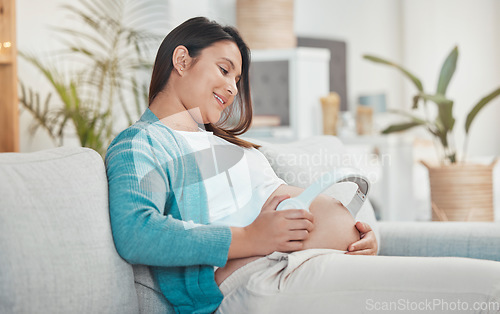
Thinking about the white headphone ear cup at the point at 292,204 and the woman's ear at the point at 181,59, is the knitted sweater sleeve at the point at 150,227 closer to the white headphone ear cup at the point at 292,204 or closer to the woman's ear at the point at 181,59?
the white headphone ear cup at the point at 292,204

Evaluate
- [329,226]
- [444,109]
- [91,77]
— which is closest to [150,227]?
[329,226]

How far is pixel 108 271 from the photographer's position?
3.14ft

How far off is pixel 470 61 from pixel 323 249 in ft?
19.6

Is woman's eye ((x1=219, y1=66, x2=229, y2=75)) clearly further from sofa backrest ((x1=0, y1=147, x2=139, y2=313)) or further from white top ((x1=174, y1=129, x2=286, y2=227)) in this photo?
sofa backrest ((x1=0, y1=147, x2=139, y2=313))

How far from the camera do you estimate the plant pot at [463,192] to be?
A: 2.90 metres

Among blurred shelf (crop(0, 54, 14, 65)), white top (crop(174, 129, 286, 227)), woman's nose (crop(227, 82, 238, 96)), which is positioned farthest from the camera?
blurred shelf (crop(0, 54, 14, 65))

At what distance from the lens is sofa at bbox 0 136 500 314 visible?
852mm

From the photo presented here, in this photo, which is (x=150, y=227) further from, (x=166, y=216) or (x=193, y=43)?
(x=193, y=43)

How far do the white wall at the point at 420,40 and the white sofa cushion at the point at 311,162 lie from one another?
4.76 m

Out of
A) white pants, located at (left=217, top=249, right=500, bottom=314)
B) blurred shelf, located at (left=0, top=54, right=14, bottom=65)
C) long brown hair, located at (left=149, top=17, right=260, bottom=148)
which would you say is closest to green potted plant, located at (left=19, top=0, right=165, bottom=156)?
blurred shelf, located at (left=0, top=54, right=14, bottom=65)

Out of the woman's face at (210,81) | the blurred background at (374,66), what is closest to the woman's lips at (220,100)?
the woman's face at (210,81)

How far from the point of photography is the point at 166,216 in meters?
1.00

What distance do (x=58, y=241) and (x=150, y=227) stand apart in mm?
150

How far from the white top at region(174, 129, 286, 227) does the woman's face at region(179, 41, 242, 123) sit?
0.06 meters
